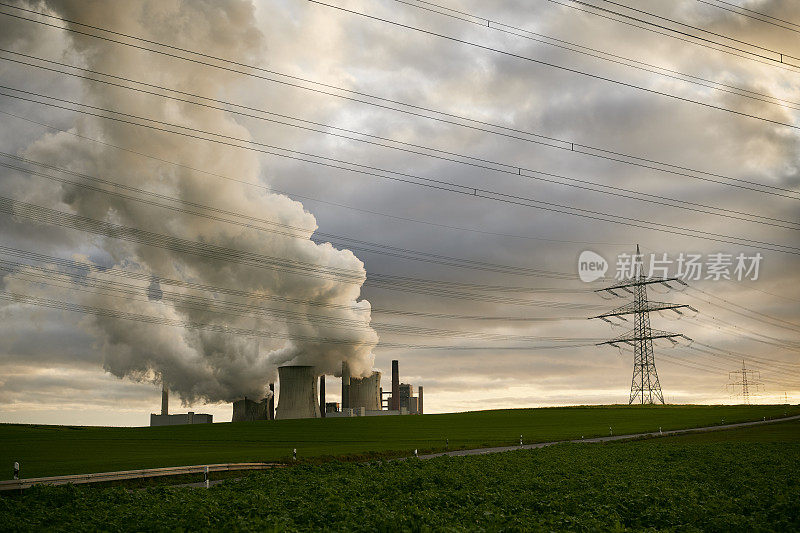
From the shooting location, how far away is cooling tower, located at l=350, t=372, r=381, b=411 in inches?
Answer: 4850

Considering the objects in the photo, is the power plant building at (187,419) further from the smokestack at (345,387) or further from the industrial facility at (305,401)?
the smokestack at (345,387)

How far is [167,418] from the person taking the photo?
5340 inches

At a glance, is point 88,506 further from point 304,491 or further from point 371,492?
point 371,492

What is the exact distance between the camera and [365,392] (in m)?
124

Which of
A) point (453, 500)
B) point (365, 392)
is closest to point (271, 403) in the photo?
point (365, 392)

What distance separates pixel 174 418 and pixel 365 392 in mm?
41923

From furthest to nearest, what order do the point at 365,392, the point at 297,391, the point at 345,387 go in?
the point at 345,387 → the point at 365,392 → the point at 297,391

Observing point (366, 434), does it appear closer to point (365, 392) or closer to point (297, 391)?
point (297, 391)

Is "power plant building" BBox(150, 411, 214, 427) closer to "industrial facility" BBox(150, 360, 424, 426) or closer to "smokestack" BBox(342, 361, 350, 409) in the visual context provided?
"industrial facility" BBox(150, 360, 424, 426)

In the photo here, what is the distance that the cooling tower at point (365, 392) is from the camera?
123 metres

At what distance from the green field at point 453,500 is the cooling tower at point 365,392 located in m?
93.6

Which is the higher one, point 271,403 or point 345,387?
point 345,387

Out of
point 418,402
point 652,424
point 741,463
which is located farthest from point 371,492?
point 418,402

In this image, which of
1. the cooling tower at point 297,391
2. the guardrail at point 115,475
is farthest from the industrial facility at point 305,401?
the guardrail at point 115,475
